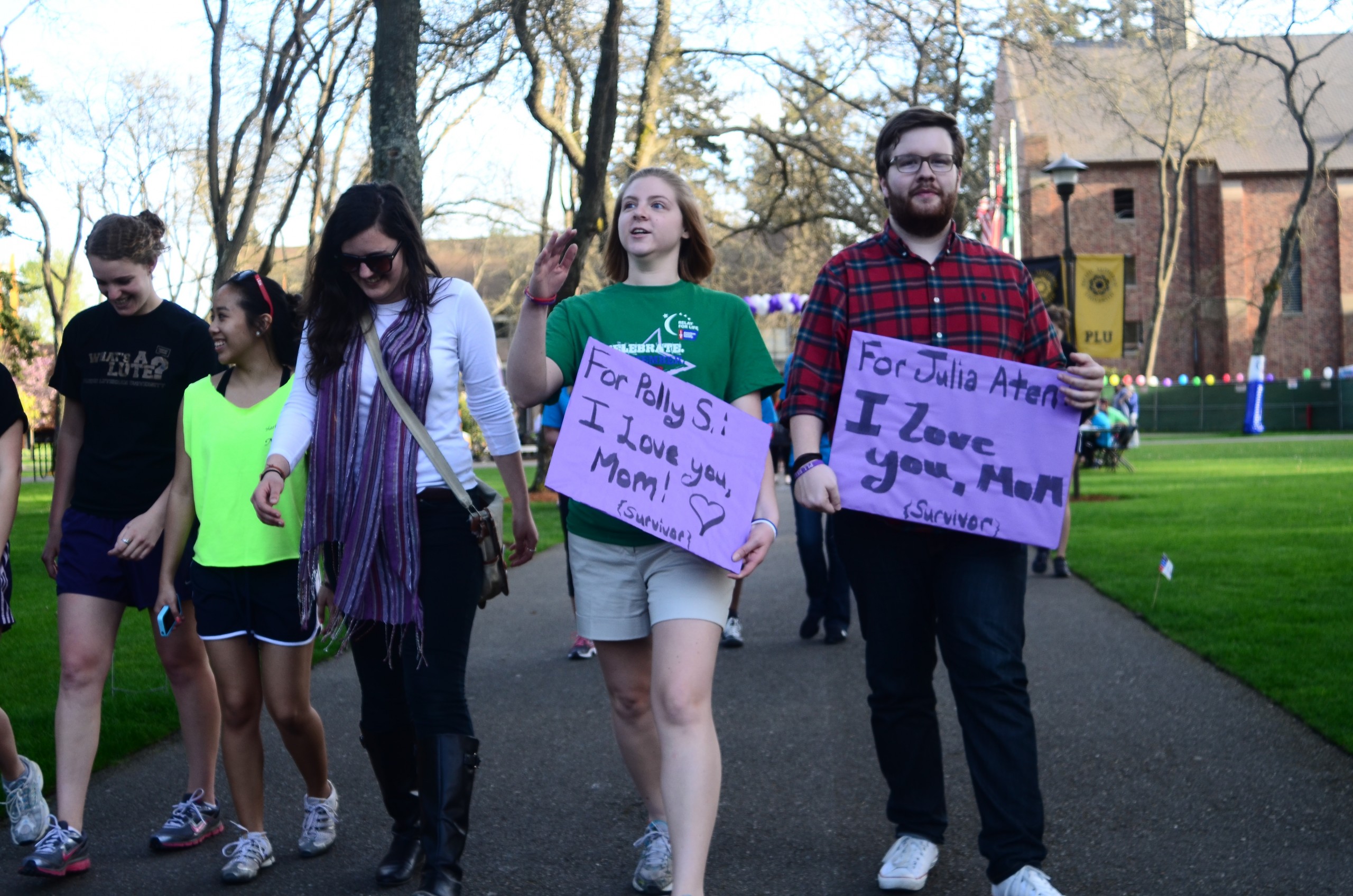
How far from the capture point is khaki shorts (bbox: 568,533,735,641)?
359 cm

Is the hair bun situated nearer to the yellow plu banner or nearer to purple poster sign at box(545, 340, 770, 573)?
purple poster sign at box(545, 340, 770, 573)

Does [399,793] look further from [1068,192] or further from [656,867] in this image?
[1068,192]

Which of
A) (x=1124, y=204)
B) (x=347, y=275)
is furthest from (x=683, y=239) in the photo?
(x=1124, y=204)

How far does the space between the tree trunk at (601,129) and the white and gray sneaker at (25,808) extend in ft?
36.2

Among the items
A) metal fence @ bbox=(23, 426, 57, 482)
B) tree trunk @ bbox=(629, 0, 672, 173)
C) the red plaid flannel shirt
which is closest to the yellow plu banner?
tree trunk @ bbox=(629, 0, 672, 173)

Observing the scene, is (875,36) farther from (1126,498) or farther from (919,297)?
(919,297)

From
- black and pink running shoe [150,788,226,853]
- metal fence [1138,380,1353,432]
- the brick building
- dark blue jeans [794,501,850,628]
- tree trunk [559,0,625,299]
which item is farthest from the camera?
the brick building

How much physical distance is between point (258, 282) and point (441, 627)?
1359 millimetres

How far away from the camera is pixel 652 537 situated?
12.0 ft

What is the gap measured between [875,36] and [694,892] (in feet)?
62.7

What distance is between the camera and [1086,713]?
19.9ft

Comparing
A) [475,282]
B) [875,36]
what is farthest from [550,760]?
[475,282]

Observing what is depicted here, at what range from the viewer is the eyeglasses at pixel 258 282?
4.25 meters

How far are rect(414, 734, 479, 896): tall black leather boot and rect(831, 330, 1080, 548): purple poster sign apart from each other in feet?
4.14
